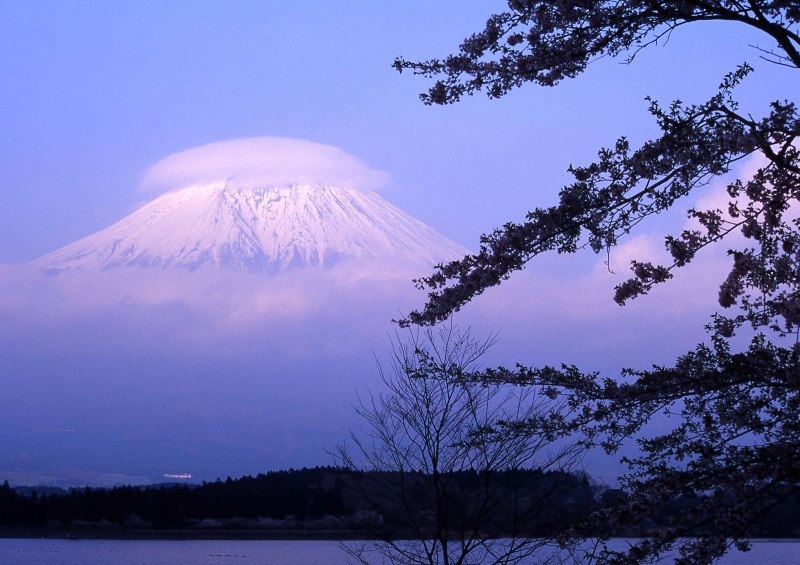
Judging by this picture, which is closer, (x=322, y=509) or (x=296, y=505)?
(x=322, y=509)

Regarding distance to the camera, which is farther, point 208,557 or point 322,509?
point 208,557

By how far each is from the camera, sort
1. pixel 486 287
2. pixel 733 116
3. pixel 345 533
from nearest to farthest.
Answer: pixel 733 116
pixel 486 287
pixel 345 533

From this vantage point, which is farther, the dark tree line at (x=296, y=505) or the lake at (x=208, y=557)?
the lake at (x=208, y=557)

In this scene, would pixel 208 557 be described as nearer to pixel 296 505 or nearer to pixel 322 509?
pixel 296 505

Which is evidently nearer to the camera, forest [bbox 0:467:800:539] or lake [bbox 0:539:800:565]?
forest [bbox 0:467:800:539]

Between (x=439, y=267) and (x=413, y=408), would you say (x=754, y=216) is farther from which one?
(x=413, y=408)

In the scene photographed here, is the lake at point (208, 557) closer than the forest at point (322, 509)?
No

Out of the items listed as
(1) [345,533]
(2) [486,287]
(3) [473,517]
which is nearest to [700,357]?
(2) [486,287]

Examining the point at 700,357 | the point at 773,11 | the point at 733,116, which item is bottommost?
the point at 700,357

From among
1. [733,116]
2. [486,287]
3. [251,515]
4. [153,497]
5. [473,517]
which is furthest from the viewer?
[153,497]

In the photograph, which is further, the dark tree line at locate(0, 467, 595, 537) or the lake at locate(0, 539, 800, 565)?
the lake at locate(0, 539, 800, 565)

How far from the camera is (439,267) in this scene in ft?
18.1

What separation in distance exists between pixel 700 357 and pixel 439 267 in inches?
60.0

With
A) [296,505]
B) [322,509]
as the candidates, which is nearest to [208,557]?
[296,505]
